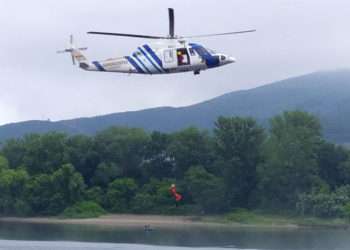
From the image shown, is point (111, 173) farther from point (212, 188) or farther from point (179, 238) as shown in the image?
point (179, 238)

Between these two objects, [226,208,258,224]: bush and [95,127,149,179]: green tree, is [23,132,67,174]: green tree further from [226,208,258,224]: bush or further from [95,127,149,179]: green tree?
[226,208,258,224]: bush

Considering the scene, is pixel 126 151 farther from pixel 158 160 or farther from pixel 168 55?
pixel 168 55

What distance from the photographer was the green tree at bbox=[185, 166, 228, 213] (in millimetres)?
111188

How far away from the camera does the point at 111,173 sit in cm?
11956

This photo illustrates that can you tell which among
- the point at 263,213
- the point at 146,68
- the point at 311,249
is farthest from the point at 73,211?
the point at 146,68

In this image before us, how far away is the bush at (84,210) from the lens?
115m

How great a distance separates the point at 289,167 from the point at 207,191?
7473mm

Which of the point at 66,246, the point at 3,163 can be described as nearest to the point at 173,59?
the point at 66,246

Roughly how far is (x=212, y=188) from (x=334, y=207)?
445 inches

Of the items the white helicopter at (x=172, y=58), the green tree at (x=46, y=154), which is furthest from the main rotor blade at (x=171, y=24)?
the green tree at (x=46, y=154)

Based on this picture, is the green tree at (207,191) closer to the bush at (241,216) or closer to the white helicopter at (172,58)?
the bush at (241,216)

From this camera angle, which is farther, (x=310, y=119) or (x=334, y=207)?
(x=310, y=119)

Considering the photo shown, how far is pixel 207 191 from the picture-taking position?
11100 centimetres

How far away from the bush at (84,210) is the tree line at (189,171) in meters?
0.92
